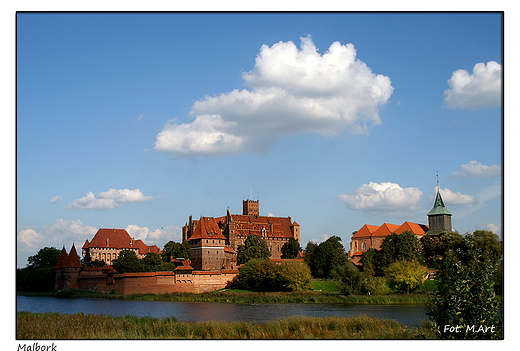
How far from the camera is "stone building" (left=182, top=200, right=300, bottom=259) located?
7400 centimetres

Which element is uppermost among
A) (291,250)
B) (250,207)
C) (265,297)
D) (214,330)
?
(250,207)

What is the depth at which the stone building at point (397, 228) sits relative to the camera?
224 ft

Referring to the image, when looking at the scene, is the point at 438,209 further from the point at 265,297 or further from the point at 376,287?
the point at 265,297

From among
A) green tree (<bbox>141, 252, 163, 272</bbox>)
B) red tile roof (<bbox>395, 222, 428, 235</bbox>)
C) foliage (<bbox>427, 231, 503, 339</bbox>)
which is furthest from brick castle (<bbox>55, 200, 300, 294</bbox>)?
foliage (<bbox>427, 231, 503, 339</bbox>)

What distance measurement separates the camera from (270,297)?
1629 inches

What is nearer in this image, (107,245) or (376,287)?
(376,287)

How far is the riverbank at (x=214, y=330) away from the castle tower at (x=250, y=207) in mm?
82189

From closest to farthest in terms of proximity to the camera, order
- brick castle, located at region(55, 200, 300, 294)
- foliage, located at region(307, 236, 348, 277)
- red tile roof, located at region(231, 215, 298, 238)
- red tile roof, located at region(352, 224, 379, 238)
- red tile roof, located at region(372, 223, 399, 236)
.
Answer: brick castle, located at region(55, 200, 300, 294), foliage, located at region(307, 236, 348, 277), red tile roof, located at region(372, 223, 399, 236), red tile roof, located at region(352, 224, 379, 238), red tile roof, located at region(231, 215, 298, 238)

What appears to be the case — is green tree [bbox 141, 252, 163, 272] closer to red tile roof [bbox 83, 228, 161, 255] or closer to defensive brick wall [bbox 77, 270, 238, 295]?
defensive brick wall [bbox 77, 270, 238, 295]

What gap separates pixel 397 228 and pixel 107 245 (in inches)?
1721

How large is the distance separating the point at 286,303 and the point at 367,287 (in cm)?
732

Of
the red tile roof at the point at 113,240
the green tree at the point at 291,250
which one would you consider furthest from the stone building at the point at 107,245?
the green tree at the point at 291,250

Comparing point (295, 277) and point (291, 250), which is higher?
point (291, 250)

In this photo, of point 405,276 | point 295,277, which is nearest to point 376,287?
point 405,276
